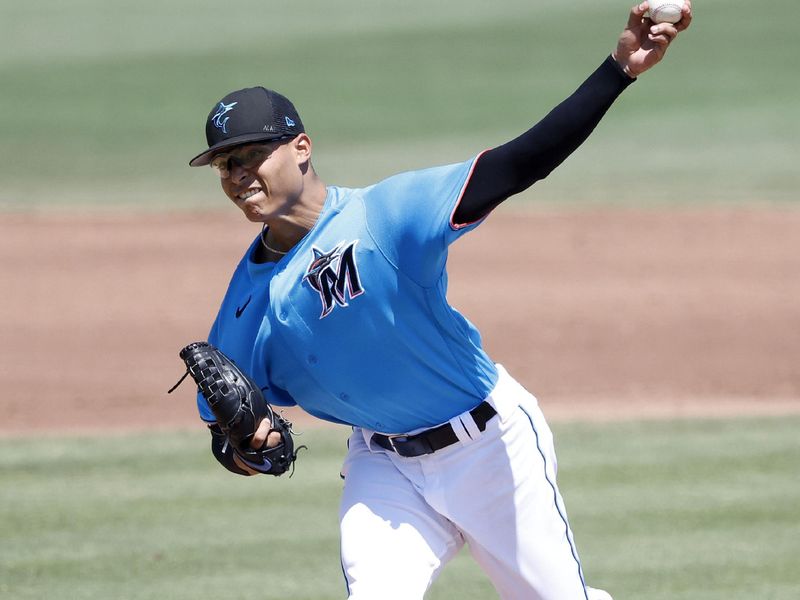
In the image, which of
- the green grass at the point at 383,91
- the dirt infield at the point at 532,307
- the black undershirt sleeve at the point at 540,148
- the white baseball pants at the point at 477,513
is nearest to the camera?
the black undershirt sleeve at the point at 540,148

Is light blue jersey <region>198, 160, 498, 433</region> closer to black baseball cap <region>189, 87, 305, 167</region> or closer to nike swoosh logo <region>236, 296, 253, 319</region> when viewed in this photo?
nike swoosh logo <region>236, 296, 253, 319</region>

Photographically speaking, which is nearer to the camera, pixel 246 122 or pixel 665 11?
pixel 665 11

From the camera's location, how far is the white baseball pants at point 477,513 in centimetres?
407

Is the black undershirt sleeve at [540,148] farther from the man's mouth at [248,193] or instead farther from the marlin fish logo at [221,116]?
the marlin fish logo at [221,116]

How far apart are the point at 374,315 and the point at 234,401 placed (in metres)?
0.48

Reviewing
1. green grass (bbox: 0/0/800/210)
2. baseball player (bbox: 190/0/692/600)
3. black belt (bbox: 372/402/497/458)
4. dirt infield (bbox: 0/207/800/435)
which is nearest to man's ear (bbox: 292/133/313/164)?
baseball player (bbox: 190/0/692/600)

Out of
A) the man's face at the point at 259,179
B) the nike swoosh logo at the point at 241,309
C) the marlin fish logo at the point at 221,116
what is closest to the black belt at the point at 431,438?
the nike swoosh logo at the point at 241,309

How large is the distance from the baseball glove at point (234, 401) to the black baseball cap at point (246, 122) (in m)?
0.62

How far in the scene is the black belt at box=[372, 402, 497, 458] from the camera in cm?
413

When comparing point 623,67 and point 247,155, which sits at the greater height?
point 623,67

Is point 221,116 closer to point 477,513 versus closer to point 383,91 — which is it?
point 477,513

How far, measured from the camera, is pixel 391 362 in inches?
158

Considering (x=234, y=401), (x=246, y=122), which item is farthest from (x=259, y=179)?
(x=234, y=401)

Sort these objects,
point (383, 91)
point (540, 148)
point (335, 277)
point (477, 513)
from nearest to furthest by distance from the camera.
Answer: point (540, 148)
point (335, 277)
point (477, 513)
point (383, 91)
